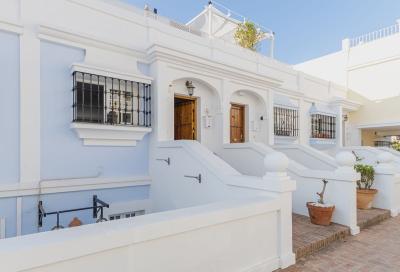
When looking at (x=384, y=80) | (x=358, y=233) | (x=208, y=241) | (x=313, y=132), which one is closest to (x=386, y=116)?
(x=384, y=80)

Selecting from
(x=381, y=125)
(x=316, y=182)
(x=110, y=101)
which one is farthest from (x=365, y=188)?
(x=381, y=125)

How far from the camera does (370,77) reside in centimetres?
1279

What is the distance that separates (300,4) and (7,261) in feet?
40.2

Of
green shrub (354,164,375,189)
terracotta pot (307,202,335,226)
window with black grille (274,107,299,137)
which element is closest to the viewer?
terracotta pot (307,202,335,226)

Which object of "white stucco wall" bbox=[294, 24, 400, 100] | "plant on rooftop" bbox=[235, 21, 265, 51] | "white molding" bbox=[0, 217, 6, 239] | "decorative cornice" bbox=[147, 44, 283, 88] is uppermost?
"plant on rooftop" bbox=[235, 21, 265, 51]

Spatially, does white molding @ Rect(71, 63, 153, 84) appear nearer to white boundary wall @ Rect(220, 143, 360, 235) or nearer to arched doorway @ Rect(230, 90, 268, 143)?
white boundary wall @ Rect(220, 143, 360, 235)

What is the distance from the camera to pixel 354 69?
43.7ft

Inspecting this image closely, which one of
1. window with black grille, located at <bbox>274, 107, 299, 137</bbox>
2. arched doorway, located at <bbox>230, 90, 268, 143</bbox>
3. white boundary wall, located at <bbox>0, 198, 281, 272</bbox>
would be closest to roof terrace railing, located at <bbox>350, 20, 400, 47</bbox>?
window with black grille, located at <bbox>274, 107, 299, 137</bbox>

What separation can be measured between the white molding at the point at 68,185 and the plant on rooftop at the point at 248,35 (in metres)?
8.32

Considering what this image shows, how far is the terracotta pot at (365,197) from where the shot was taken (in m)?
6.33

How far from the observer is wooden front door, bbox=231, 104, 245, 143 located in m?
8.29

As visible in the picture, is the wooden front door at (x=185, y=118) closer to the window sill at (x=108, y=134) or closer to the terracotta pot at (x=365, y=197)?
the window sill at (x=108, y=134)

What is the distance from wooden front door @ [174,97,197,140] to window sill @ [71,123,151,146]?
→ 5.83ft

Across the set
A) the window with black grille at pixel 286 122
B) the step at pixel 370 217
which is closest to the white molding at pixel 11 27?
the step at pixel 370 217
